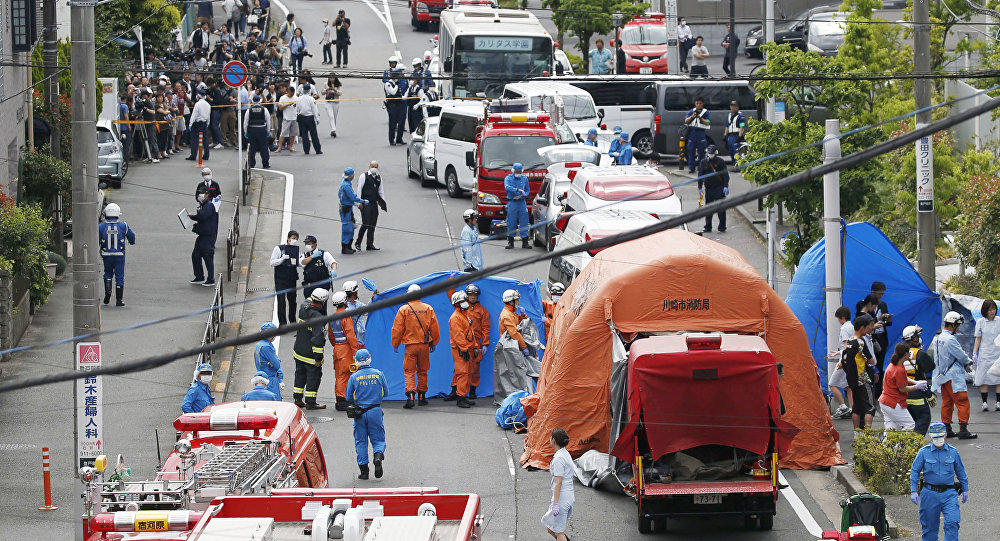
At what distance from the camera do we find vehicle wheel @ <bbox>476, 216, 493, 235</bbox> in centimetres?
2882

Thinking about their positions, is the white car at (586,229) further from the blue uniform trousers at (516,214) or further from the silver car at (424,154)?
the silver car at (424,154)

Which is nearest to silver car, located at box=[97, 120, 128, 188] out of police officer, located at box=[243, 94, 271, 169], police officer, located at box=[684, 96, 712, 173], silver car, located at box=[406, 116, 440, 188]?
police officer, located at box=[243, 94, 271, 169]

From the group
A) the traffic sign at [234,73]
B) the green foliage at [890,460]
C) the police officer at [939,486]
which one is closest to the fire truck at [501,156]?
the traffic sign at [234,73]

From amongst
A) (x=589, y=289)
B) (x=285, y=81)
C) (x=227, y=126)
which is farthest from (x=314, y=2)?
(x=589, y=289)

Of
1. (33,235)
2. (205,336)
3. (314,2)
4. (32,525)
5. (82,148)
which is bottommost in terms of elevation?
(32,525)

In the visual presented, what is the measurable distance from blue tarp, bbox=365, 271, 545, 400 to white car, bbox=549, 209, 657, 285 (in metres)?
1.77

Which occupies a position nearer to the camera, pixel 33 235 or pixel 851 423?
pixel 851 423

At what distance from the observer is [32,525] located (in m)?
15.0

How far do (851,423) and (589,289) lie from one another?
4539 mm

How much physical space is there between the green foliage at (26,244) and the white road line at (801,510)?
11550 millimetres

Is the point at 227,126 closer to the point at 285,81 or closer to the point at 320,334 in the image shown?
the point at 285,81

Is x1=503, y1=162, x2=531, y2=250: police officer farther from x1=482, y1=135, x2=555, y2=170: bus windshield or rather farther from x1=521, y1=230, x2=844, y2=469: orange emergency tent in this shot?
x1=521, y1=230, x2=844, y2=469: orange emergency tent

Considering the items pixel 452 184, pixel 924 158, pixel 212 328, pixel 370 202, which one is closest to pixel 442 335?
pixel 212 328

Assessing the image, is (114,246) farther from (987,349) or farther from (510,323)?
(987,349)
